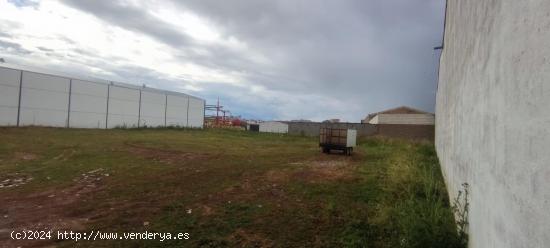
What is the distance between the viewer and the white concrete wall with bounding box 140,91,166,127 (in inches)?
1526

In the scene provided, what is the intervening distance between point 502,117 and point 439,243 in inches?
94.2

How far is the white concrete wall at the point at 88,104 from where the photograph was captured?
3166cm

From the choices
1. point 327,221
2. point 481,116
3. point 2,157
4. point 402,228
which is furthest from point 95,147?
point 481,116

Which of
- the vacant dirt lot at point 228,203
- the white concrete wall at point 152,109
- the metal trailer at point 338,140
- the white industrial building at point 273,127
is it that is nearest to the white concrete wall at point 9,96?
the white concrete wall at point 152,109

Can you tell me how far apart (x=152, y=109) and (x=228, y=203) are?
3517 centimetres

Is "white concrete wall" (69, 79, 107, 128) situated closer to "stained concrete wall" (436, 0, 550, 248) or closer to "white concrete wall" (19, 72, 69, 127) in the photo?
"white concrete wall" (19, 72, 69, 127)

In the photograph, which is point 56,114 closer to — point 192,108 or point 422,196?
point 192,108

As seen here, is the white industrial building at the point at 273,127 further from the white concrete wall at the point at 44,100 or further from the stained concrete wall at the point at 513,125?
the stained concrete wall at the point at 513,125

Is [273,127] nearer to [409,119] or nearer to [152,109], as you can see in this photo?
[152,109]

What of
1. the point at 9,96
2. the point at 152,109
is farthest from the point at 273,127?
the point at 9,96

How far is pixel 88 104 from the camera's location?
3272cm

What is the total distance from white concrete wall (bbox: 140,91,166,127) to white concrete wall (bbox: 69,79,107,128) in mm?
4867

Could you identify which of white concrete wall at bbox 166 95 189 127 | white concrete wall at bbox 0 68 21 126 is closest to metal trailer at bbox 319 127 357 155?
white concrete wall at bbox 0 68 21 126

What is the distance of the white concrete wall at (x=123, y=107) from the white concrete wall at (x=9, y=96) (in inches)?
332
